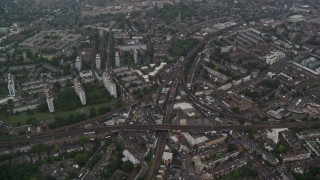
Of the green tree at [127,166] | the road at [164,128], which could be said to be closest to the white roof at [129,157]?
the green tree at [127,166]

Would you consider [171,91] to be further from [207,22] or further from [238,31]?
[207,22]

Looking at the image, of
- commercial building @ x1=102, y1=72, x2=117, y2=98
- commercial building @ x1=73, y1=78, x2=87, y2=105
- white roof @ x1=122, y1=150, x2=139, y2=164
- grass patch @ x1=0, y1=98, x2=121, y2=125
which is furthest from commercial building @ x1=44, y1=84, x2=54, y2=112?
white roof @ x1=122, y1=150, x2=139, y2=164

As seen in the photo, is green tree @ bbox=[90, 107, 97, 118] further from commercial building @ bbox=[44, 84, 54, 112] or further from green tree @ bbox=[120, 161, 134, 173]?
green tree @ bbox=[120, 161, 134, 173]

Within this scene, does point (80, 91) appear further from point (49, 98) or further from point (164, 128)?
point (164, 128)

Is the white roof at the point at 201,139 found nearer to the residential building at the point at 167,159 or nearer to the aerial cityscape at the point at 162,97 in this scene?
the aerial cityscape at the point at 162,97

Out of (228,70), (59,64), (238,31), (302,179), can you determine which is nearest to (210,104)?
(228,70)
